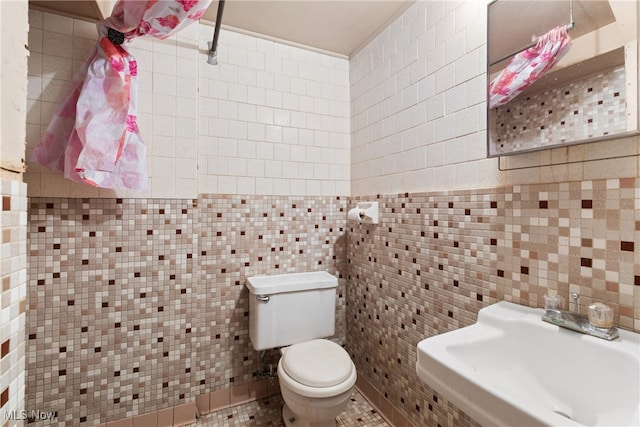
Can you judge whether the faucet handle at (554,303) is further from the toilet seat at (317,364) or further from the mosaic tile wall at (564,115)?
the toilet seat at (317,364)

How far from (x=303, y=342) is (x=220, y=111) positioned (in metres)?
1.49

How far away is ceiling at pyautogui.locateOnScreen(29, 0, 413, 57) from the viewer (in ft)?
5.33

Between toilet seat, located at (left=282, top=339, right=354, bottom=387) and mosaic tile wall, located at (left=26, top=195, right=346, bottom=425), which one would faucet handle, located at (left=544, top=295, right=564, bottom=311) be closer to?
toilet seat, located at (left=282, top=339, right=354, bottom=387)

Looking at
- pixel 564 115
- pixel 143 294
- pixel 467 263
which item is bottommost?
pixel 143 294

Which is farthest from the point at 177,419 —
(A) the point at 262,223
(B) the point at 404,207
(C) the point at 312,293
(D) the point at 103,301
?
(B) the point at 404,207

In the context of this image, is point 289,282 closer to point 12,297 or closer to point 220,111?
point 220,111

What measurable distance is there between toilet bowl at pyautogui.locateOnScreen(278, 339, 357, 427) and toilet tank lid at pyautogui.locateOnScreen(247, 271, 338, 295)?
13.8 inches

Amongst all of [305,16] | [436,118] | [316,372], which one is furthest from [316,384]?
[305,16]

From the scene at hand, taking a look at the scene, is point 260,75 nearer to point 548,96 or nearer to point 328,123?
point 328,123

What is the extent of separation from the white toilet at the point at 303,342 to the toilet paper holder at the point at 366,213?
43 cm

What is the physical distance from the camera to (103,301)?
5.08 feet

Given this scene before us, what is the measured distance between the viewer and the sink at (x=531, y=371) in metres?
0.67

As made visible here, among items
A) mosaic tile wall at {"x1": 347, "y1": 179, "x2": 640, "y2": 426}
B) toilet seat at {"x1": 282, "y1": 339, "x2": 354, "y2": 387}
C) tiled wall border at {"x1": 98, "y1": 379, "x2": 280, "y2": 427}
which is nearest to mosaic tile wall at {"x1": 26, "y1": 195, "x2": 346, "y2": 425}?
tiled wall border at {"x1": 98, "y1": 379, "x2": 280, "y2": 427}

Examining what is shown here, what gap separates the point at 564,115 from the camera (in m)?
0.98
